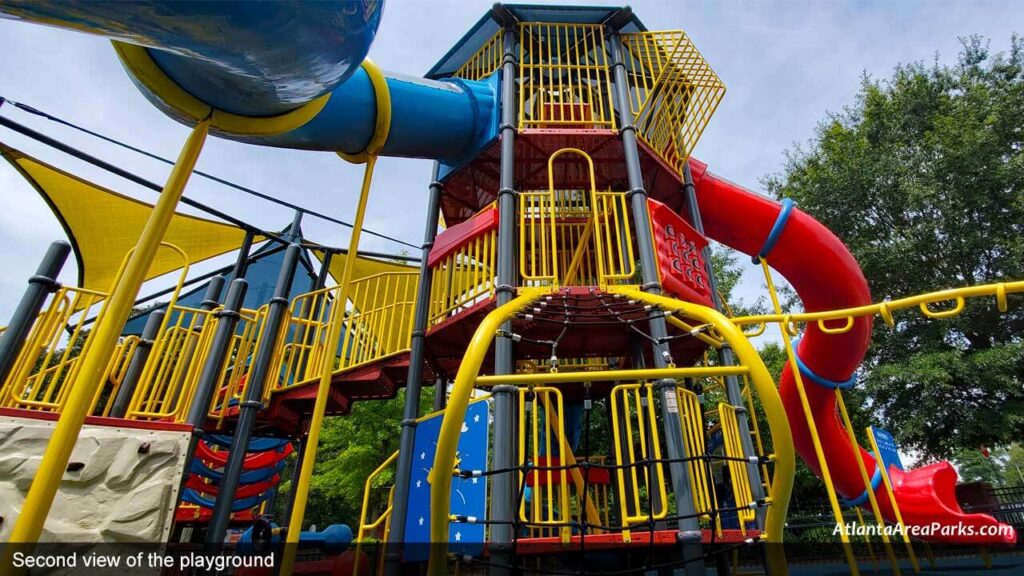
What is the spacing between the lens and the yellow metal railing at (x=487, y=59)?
7.45 m

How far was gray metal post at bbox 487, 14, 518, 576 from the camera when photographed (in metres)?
3.98

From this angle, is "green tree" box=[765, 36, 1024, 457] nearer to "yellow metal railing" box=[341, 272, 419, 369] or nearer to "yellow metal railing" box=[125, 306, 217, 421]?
"yellow metal railing" box=[341, 272, 419, 369]

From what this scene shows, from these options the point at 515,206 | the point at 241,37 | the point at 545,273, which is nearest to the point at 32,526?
the point at 241,37

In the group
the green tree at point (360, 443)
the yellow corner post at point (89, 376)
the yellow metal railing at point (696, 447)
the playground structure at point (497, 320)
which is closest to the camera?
the yellow corner post at point (89, 376)

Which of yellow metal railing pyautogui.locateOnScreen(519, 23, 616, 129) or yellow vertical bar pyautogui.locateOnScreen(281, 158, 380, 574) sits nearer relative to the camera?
yellow vertical bar pyautogui.locateOnScreen(281, 158, 380, 574)

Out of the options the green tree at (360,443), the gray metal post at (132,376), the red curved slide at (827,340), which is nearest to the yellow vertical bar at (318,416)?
the gray metal post at (132,376)

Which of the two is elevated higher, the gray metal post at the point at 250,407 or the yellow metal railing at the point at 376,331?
the yellow metal railing at the point at 376,331

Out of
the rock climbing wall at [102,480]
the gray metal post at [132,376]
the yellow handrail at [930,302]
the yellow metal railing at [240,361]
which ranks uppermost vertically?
the yellow metal railing at [240,361]

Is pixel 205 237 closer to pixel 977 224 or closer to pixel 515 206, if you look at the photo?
pixel 515 206

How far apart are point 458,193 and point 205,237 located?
680 cm

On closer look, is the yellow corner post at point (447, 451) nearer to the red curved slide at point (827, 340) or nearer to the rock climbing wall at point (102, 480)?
the rock climbing wall at point (102, 480)

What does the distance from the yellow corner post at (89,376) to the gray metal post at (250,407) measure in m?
3.53

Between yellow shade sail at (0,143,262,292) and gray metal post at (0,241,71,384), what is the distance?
17.7ft

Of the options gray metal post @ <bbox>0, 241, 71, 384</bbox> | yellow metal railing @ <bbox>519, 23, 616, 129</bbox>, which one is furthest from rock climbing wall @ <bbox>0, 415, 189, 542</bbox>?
yellow metal railing @ <bbox>519, 23, 616, 129</bbox>
